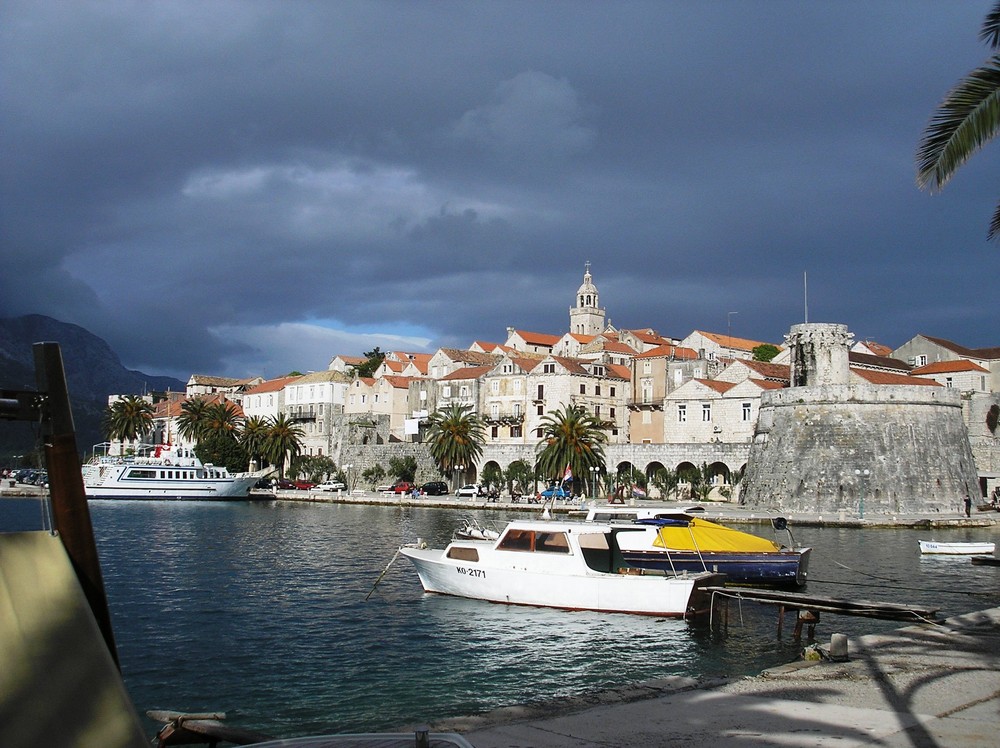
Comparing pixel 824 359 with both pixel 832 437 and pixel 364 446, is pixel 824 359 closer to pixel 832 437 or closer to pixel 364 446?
pixel 832 437

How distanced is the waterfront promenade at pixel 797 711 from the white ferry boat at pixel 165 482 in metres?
77.3

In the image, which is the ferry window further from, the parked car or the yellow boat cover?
the parked car

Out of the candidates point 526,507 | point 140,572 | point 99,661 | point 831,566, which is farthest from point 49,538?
point 526,507

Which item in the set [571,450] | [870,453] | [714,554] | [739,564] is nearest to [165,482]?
[571,450]

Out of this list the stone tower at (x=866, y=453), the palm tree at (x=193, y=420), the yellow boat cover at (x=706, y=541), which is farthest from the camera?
the palm tree at (x=193, y=420)

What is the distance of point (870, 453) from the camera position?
5803 centimetres

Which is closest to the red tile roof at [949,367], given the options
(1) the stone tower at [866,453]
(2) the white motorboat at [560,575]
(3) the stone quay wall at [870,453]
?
(3) the stone quay wall at [870,453]

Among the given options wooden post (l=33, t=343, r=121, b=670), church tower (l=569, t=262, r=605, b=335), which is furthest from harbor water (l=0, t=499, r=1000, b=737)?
church tower (l=569, t=262, r=605, b=335)

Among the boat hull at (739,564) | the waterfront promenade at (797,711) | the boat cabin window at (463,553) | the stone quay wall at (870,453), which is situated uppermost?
the stone quay wall at (870,453)

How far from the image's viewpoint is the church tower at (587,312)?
14600 cm

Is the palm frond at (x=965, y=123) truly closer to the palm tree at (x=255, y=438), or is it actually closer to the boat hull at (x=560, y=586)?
the boat hull at (x=560, y=586)

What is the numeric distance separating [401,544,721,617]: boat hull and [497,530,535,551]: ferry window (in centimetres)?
39

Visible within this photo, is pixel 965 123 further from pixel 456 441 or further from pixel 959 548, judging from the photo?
pixel 456 441

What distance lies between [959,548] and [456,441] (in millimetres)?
49871
